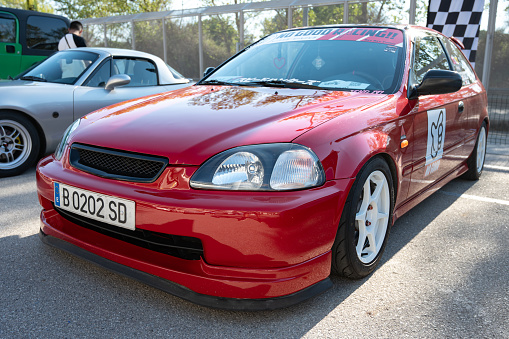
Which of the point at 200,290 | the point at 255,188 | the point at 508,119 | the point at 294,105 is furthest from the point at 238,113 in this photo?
the point at 508,119

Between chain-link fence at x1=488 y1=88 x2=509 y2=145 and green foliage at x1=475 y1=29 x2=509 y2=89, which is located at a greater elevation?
green foliage at x1=475 y1=29 x2=509 y2=89

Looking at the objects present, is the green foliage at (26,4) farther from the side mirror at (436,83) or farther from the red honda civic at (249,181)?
the side mirror at (436,83)

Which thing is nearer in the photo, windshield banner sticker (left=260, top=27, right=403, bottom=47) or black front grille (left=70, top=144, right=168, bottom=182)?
black front grille (left=70, top=144, right=168, bottom=182)

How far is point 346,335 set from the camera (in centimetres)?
184

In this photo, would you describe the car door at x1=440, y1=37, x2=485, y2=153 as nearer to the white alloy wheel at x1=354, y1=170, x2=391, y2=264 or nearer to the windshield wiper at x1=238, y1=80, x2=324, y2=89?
the windshield wiper at x1=238, y1=80, x2=324, y2=89

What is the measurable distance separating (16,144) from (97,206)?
2.95 metres

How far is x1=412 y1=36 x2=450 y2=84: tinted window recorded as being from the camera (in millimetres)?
3025

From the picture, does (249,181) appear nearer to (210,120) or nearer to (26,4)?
(210,120)

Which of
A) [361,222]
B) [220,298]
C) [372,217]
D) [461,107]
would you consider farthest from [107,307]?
[461,107]

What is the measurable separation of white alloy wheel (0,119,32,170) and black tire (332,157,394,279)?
3510 millimetres

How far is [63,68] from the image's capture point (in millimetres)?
5066

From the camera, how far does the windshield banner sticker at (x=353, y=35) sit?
3049 millimetres

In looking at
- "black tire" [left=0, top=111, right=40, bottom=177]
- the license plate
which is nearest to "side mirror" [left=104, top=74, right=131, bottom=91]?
"black tire" [left=0, top=111, right=40, bottom=177]

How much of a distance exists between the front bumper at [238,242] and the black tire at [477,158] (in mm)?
2735
